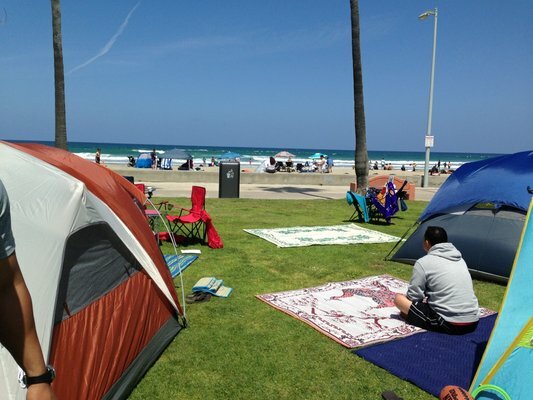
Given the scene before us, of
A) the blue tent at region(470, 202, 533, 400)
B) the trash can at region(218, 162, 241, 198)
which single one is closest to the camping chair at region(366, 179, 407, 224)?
the trash can at region(218, 162, 241, 198)

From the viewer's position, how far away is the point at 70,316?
11.1 feet

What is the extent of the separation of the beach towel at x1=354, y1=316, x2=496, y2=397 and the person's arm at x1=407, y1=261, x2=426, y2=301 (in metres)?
0.41

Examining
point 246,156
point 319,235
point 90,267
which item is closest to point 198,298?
point 90,267

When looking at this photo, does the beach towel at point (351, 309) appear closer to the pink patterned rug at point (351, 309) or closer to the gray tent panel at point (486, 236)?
the pink patterned rug at point (351, 309)

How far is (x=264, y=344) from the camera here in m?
4.82

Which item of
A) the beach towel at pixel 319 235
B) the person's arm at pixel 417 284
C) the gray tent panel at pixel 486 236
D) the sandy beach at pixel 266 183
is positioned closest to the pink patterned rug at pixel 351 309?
the person's arm at pixel 417 284

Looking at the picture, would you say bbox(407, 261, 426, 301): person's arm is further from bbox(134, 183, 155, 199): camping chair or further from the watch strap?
bbox(134, 183, 155, 199): camping chair

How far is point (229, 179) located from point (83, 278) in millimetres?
13237

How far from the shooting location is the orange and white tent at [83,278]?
311 cm

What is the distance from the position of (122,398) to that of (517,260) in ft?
11.7

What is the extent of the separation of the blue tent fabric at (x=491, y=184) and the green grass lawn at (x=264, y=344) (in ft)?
4.25

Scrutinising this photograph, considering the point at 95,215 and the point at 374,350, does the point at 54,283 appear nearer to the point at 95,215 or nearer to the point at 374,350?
the point at 95,215

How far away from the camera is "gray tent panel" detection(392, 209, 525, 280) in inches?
280

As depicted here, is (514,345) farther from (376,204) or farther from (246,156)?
(246,156)
